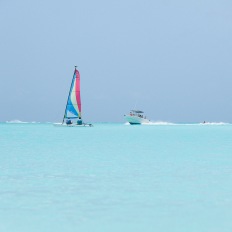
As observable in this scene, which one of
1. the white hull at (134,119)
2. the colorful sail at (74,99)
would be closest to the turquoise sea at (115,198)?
the colorful sail at (74,99)

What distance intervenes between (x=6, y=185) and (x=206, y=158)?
1384cm

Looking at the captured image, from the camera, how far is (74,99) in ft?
220

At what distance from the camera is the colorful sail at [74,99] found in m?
66.9

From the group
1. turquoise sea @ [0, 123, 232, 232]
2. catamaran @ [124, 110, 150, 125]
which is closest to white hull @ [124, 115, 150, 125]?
catamaran @ [124, 110, 150, 125]

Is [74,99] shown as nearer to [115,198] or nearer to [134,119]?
[134,119]

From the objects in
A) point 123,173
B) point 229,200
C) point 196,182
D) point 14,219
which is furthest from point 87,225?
point 123,173

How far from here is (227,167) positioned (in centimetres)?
2191

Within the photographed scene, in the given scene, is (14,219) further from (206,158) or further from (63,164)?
(206,158)

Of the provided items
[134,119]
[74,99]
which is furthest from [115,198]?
[134,119]

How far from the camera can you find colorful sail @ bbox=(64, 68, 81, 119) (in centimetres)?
6688

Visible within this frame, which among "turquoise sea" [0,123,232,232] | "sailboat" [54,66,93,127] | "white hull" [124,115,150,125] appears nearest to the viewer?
"turquoise sea" [0,123,232,232]

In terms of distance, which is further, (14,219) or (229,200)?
(229,200)

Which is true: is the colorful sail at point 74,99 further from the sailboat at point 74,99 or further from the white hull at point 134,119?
the white hull at point 134,119

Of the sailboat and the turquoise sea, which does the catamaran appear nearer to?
the sailboat
